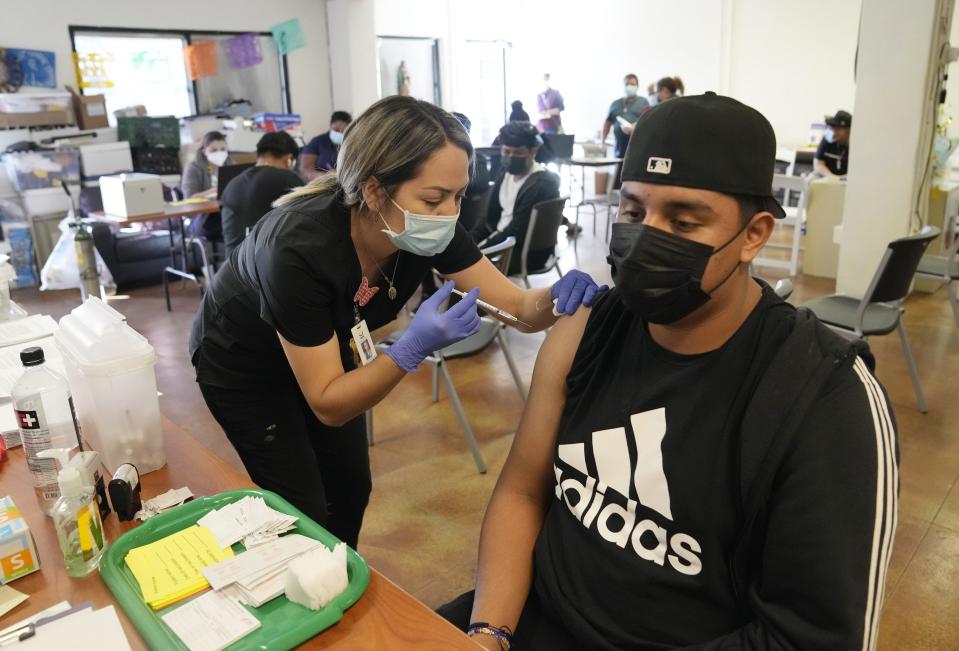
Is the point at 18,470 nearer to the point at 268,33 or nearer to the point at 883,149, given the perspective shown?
the point at 883,149

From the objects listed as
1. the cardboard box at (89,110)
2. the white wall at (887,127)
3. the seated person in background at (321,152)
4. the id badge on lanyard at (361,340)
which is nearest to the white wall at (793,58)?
the white wall at (887,127)

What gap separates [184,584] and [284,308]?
51cm

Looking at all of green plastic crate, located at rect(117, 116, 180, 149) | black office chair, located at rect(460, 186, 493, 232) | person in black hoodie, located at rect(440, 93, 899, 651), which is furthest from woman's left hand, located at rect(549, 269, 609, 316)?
green plastic crate, located at rect(117, 116, 180, 149)

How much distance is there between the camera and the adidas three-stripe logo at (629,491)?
997 mm

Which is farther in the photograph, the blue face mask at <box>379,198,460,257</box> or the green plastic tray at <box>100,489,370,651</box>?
the blue face mask at <box>379,198,460,257</box>

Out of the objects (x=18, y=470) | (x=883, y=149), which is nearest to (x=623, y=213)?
(x=18, y=470)

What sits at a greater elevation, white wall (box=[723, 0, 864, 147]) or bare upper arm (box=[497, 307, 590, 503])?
white wall (box=[723, 0, 864, 147])

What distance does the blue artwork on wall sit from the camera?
588 centimetres

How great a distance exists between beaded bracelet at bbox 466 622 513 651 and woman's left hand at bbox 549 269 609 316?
537 millimetres

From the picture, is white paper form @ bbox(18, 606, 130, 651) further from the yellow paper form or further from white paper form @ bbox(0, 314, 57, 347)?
white paper form @ bbox(0, 314, 57, 347)

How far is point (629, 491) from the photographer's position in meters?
1.04

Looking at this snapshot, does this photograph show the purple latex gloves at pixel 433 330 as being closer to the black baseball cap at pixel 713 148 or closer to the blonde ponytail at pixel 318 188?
the blonde ponytail at pixel 318 188

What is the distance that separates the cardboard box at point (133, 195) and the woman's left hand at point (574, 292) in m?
4.11

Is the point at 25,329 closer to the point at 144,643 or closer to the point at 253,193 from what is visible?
the point at 144,643
